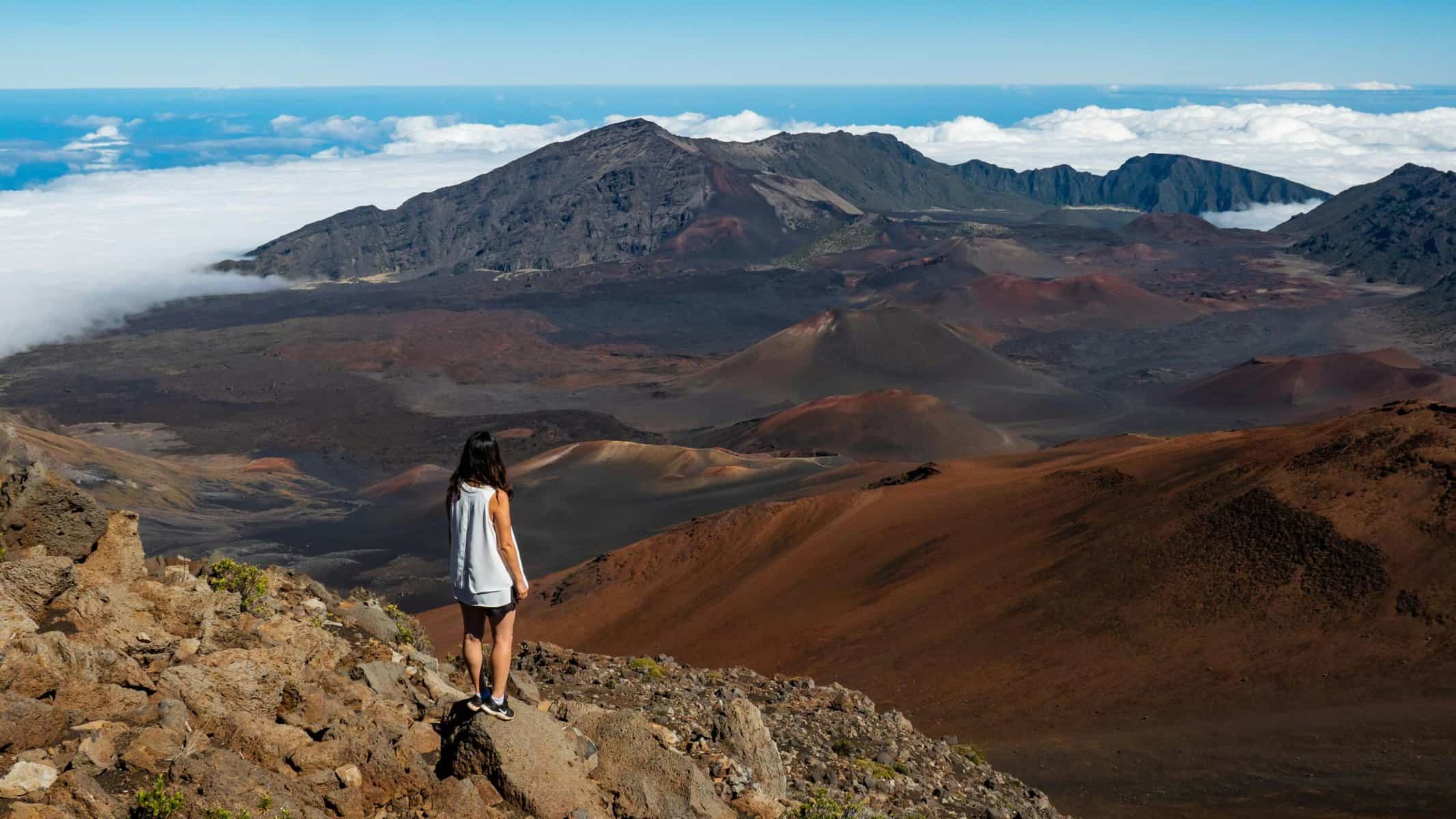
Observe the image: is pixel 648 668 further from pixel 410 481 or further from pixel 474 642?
pixel 410 481

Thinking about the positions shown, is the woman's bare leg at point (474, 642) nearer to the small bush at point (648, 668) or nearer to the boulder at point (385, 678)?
the boulder at point (385, 678)

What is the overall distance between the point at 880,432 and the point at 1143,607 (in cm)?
4573

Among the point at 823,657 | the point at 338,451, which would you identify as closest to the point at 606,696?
the point at 823,657

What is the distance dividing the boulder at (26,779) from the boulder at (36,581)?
210cm

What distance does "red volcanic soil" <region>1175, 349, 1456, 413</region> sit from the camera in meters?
74.6

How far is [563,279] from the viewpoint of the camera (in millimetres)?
159875

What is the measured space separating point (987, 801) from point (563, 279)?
496 ft

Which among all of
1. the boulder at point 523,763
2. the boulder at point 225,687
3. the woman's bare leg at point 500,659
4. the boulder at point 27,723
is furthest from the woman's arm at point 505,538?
the boulder at point 27,723

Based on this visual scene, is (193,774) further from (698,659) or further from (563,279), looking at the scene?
(563,279)

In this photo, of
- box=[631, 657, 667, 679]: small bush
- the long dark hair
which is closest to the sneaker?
the long dark hair

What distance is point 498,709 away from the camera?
738 centimetres

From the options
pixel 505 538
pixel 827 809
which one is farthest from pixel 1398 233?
pixel 505 538

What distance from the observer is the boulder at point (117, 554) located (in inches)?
364

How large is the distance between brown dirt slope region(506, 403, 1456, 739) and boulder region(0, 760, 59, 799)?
A: 1561 centimetres
